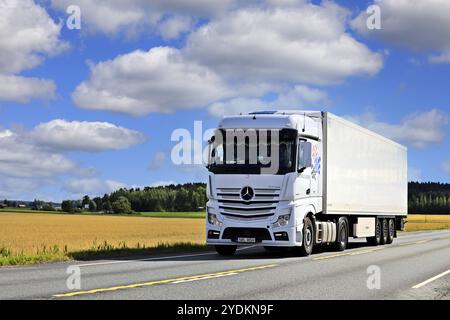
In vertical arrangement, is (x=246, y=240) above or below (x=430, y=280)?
above

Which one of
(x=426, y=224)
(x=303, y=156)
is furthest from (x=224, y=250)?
(x=426, y=224)

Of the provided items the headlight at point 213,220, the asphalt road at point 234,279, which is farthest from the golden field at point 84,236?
the asphalt road at point 234,279

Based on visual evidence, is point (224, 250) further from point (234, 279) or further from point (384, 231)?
point (384, 231)

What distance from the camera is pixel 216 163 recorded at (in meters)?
18.8

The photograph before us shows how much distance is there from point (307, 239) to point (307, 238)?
28mm

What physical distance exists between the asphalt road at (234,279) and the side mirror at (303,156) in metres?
2.52

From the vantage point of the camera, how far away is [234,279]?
12.8 meters

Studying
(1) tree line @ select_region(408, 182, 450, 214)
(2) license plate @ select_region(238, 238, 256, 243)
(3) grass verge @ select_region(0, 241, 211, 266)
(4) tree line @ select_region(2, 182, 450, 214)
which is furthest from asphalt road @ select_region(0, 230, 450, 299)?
(1) tree line @ select_region(408, 182, 450, 214)

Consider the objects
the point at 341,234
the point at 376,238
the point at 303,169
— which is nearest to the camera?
the point at 303,169

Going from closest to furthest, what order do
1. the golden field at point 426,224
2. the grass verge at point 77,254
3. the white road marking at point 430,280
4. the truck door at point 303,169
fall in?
1. the white road marking at point 430,280
2. the grass verge at point 77,254
3. the truck door at point 303,169
4. the golden field at point 426,224

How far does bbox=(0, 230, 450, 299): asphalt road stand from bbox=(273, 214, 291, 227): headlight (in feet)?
3.20

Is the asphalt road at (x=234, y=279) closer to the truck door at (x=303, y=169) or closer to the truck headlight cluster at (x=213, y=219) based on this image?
the truck headlight cluster at (x=213, y=219)

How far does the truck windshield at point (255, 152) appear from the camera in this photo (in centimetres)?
1839
